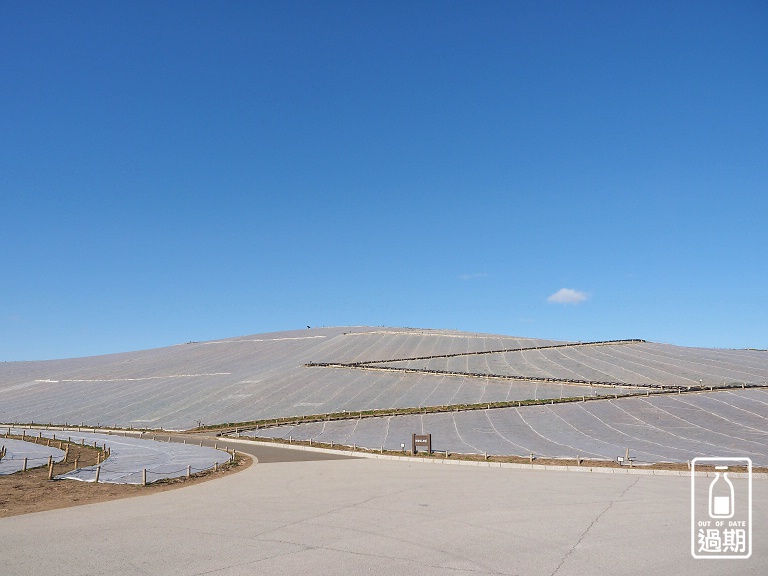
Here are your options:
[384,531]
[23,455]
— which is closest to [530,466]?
[384,531]

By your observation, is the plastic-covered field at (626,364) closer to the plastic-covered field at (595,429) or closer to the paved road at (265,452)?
the plastic-covered field at (595,429)

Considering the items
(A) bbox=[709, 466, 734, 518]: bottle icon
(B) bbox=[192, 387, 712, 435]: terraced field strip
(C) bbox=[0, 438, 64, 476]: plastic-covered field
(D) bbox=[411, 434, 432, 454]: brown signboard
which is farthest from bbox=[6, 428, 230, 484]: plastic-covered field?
(A) bbox=[709, 466, 734, 518]: bottle icon

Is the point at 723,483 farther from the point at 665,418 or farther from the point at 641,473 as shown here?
the point at 665,418

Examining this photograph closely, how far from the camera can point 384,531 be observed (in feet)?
47.3

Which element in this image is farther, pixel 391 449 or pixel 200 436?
pixel 200 436

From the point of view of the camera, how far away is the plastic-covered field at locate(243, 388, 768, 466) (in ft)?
103

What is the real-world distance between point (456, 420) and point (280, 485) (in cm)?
2159

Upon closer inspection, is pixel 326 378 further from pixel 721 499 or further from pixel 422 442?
pixel 721 499

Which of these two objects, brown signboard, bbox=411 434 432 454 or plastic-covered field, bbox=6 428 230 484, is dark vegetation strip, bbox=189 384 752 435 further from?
brown signboard, bbox=411 434 432 454

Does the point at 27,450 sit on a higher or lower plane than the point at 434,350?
lower

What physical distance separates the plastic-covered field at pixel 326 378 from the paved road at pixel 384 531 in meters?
28.7

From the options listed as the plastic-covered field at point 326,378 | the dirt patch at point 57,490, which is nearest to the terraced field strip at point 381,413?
the plastic-covered field at point 326,378

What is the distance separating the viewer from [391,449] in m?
36.1

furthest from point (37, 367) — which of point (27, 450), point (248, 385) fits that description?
point (27, 450)
